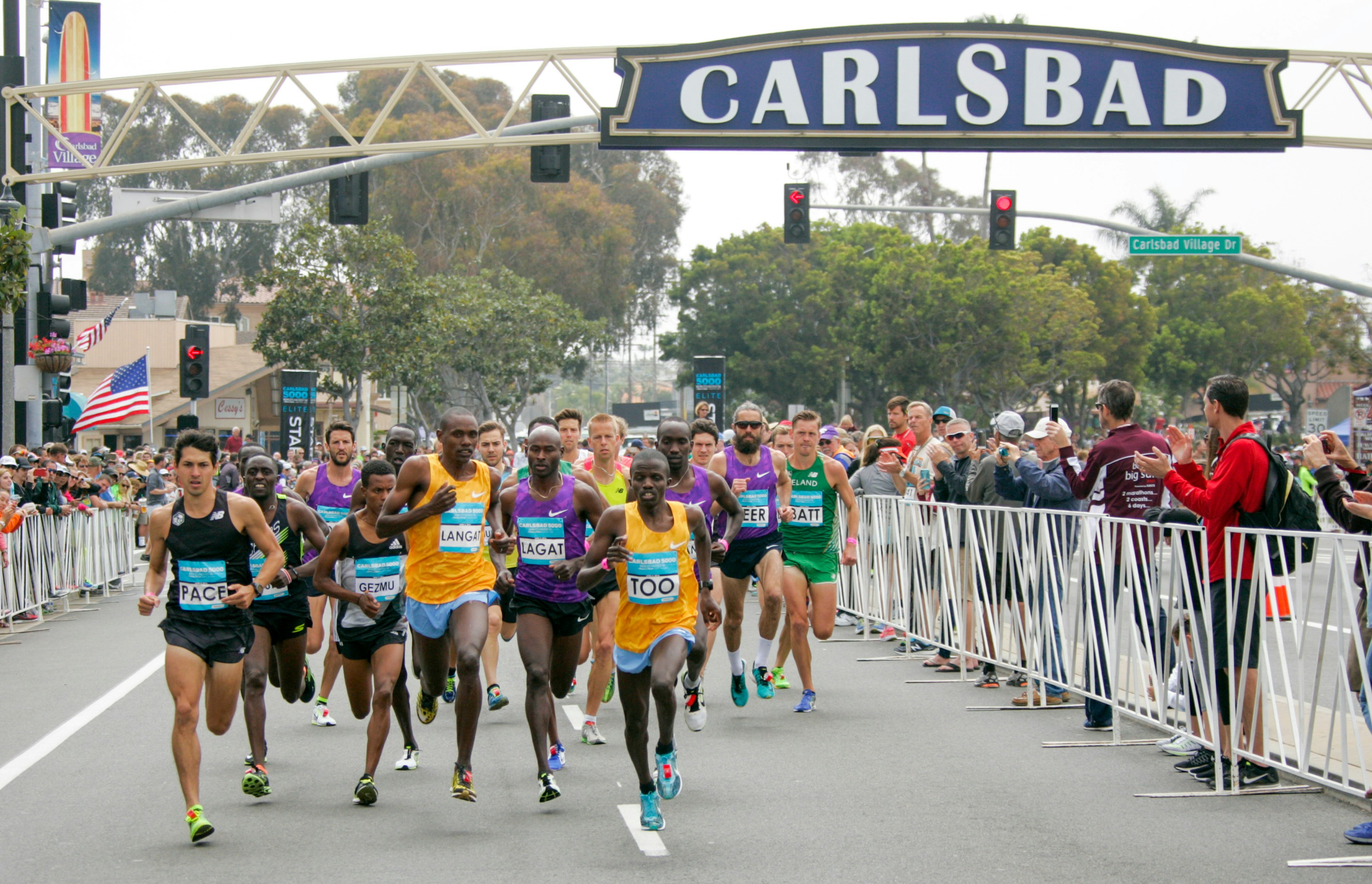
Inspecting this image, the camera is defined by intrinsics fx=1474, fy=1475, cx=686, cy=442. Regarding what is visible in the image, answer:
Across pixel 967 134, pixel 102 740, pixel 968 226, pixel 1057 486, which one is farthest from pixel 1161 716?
pixel 968 226

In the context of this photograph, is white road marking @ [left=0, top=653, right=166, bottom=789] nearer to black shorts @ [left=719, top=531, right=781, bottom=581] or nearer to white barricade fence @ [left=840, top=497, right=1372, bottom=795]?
black shorts @ [left=719, top=531, right=781, bottom=581]

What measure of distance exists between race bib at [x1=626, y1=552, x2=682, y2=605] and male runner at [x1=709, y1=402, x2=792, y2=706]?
3.19 metres

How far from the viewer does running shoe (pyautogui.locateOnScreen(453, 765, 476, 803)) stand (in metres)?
6.98

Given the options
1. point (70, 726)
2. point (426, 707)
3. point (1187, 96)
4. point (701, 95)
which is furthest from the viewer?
point (1187, 96)

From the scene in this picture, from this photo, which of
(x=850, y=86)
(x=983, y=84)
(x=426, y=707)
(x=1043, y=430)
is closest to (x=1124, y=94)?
(x=983, y=84)

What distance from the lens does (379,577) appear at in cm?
814

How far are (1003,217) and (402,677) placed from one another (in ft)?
61.4

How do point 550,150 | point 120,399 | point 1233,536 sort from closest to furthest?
1. point 1233,536
2. point 550,150
3. point 120,399

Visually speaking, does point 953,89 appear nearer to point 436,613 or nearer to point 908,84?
point 908,84

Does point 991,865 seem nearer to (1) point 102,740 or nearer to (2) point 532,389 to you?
(1) point 102,740

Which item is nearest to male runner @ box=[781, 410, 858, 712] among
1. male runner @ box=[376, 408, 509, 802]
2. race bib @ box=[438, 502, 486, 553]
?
male runner @ box=[376, 408, 509, 802]

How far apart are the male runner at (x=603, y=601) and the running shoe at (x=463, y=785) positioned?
211 cm

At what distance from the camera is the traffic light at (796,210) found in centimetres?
2391

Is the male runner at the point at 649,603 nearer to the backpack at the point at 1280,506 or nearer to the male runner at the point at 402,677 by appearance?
the male runner at the point at 402,677
